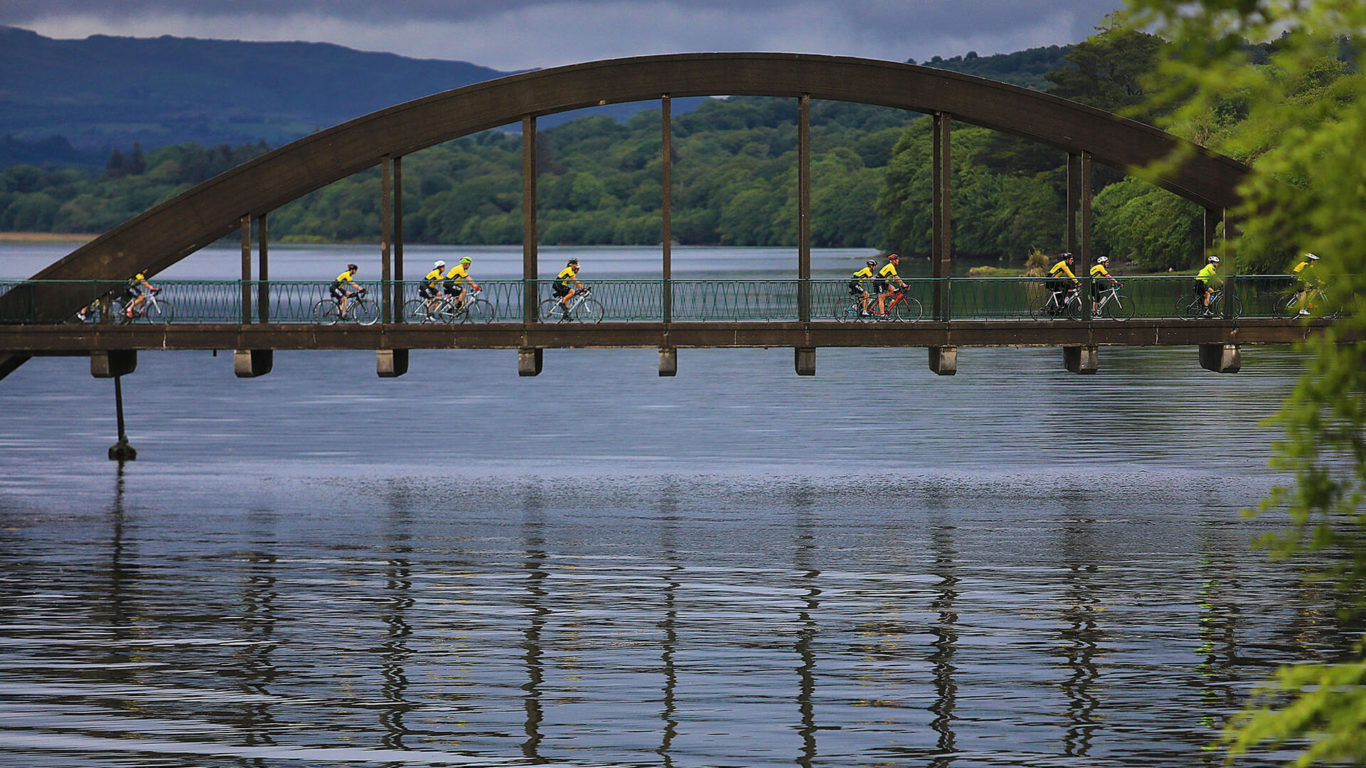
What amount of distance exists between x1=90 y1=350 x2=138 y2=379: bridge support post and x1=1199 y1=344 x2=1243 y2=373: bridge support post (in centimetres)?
2167

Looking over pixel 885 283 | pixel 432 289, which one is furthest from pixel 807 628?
pixel 432 289

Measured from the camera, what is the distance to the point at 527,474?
38.8 m

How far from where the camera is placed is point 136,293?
115 feet

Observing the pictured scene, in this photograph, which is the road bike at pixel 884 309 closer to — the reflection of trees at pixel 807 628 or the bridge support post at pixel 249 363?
the reflection of trees at pixel 807 628

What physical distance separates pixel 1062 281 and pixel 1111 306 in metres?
16.7

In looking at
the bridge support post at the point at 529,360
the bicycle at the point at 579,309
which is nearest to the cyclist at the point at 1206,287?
the bicycle at the point at 579,309

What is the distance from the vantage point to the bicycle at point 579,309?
34.7 m

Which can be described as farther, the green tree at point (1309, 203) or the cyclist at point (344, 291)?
the cyclist at point (344, 291)

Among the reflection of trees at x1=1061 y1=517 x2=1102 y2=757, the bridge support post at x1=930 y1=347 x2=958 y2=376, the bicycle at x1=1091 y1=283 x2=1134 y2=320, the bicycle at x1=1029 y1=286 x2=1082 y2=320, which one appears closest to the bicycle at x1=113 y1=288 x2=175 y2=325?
the bridge support post at x1=930 y1=347 x2=958 y2=376

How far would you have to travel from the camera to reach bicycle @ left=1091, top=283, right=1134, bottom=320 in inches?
1411

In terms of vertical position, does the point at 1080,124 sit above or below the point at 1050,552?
above

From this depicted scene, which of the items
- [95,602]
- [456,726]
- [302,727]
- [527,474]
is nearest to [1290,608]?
[456,726]

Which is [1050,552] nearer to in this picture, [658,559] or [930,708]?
[658,559]

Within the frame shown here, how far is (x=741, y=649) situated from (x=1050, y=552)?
8871mm
